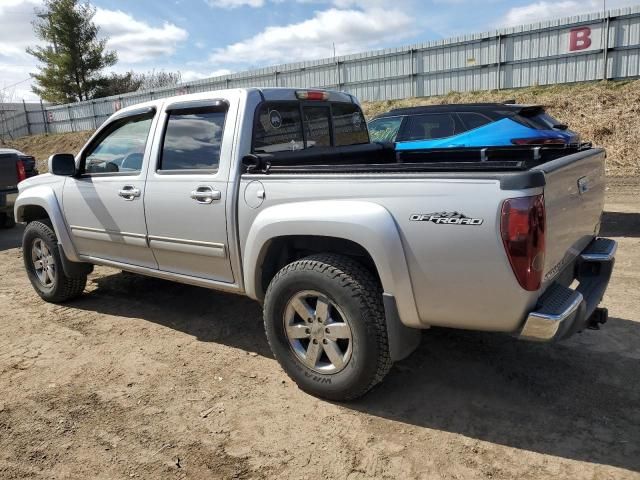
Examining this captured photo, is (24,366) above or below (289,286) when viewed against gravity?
below

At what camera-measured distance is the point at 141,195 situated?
4.14m

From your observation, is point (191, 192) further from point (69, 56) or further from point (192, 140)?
point (69, 56)

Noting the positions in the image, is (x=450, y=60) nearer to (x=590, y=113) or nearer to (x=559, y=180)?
(x=590, y=113)

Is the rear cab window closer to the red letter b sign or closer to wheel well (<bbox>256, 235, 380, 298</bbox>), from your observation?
wheel well (<bbox>256, 235, 380, 298</bbox>)

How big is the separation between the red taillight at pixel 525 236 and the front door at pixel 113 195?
111 inches

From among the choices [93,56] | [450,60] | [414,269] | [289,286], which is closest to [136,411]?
[289,286]

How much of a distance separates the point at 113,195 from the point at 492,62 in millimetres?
16356

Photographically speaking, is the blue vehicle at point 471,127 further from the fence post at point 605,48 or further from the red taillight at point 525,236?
the fence post at point 605,48

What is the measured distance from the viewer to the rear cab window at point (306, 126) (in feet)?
12.5

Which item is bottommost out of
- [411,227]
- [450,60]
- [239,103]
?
[411,227]

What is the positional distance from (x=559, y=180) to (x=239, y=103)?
2.13 metres

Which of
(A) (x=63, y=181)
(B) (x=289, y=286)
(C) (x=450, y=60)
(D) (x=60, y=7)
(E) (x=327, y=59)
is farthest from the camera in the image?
(D) (x=60, y=7)

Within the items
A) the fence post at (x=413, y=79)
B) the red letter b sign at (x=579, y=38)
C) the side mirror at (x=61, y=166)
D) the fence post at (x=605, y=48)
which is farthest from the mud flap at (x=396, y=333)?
the fence post at (x=413, y=79)

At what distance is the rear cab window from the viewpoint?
3.80 meters
